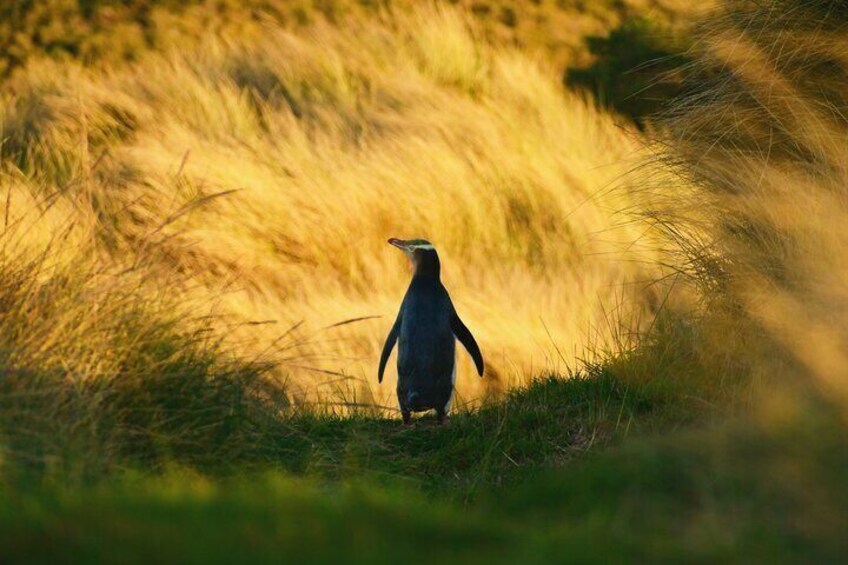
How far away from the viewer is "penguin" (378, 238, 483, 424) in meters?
6.25

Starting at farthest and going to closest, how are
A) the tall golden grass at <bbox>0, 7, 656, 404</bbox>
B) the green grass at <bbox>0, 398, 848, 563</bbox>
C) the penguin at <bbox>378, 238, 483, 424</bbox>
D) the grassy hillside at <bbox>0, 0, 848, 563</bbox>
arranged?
1. the tall golden grass at <bbox>0, 7, 656, 404</bbox>
2. the penguin at <bbox>378, 238, 483, 424</bbox>
3. the grassy hillside at <bbox>0, 0, 848, 563</bbox>
4. the green grass at <bbox>0, 398, 848, 563</bbox>

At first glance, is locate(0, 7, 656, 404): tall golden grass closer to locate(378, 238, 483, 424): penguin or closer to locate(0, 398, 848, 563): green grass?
locate(378, 238, 483, 424): penguin

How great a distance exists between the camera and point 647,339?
606 cm

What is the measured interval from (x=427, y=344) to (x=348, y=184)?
2.97 m

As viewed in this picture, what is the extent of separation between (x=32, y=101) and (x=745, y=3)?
6.09 meters

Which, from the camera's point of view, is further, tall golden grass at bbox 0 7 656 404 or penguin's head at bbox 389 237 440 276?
tall golden grass at bbox 0 7 656 404

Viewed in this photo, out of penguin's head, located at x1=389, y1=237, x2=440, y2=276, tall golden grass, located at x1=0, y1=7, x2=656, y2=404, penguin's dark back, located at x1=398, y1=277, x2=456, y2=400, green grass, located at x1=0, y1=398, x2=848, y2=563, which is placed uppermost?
tall golden grass, located at x1=0, y1=7, x2=656, y2=404

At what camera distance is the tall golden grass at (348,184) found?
7.79m

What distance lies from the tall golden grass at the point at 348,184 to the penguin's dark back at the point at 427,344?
76 centimetres

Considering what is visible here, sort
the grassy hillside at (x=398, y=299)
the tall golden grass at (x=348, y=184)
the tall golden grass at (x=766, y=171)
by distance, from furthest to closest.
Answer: the tall golden grass at (x=348, y=184) < the tall golden grass at (x=766, y=171) < the grassy hillside at (x=398, y=299)

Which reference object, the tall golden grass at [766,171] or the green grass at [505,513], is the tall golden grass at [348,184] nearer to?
the tall golden grass at [766,171]

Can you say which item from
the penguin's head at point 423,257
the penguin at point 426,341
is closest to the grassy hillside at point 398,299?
the penguin at point 426,341

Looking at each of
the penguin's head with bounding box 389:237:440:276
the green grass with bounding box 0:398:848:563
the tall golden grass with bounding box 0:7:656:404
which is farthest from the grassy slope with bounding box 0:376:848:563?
the tall golden grass with bounding box 0:7:656:404

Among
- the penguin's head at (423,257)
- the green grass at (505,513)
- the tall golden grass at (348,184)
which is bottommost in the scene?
the green grass at (505,513)
